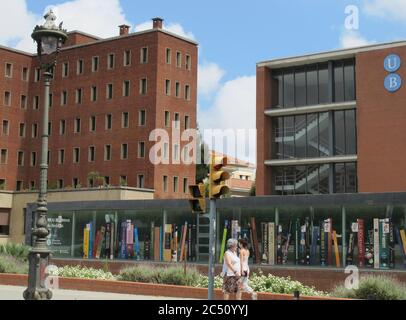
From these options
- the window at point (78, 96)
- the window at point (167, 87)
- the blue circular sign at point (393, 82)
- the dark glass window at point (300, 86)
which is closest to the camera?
the blue circular sign at point (393, 82)

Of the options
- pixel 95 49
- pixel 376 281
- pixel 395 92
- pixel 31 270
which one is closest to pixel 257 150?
pixel 395 92

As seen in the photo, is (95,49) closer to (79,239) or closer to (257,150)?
(257,150)

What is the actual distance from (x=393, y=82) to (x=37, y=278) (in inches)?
1344

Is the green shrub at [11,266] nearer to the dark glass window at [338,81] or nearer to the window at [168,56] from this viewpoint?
the dark glass window at [338,81]

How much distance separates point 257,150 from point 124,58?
22074 mm

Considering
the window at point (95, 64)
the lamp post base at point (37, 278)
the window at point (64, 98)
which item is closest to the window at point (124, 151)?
the window at point (95, 64)

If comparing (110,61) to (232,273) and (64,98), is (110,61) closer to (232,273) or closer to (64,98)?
(64,98)

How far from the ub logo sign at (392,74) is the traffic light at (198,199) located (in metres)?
32.2

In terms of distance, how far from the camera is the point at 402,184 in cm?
4069

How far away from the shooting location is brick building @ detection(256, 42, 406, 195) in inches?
1668

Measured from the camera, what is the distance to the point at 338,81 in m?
46.2

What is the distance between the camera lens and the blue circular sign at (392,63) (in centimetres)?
4253

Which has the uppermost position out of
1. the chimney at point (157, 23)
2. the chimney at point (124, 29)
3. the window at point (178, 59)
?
the chimney at point (124, 29)

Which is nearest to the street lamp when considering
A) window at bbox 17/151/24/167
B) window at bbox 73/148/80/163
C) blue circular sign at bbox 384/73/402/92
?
blue circular sign at bbox 384/73/402/92
